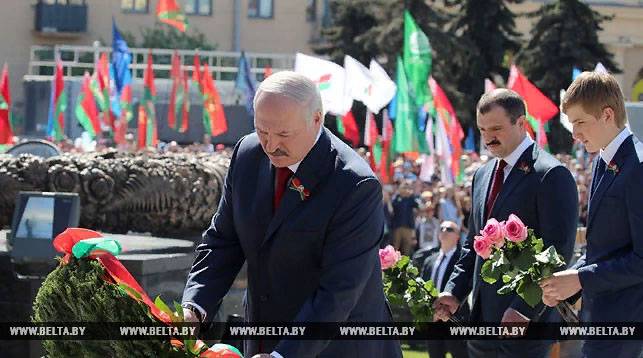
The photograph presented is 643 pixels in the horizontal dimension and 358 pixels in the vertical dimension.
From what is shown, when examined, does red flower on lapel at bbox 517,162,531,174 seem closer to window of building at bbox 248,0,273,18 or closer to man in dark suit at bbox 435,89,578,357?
man in dark suit at bbox 435,89,578,357

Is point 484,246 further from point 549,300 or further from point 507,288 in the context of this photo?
point 549,300

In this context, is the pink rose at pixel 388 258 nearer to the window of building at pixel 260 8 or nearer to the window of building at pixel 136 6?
the window of building at pixel 136 6

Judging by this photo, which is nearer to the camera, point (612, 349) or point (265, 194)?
point (265, 194)

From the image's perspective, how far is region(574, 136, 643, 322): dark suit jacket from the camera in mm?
5465

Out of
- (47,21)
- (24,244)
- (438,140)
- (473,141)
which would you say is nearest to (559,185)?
(24,244)

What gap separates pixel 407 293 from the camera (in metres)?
6.75

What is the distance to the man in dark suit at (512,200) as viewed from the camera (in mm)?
6262

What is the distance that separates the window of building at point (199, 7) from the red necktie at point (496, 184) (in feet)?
179

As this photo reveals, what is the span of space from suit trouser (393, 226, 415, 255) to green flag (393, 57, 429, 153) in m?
4.26

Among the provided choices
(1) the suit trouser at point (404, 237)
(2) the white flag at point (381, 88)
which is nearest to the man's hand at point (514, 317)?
(1) the suit trouser at point (404, 237)

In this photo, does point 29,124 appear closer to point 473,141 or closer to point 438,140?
point 473,141

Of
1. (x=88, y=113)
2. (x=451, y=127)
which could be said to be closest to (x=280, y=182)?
(x=451, y=127)

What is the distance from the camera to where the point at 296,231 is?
4723 mm

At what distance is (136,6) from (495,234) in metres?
55.4
